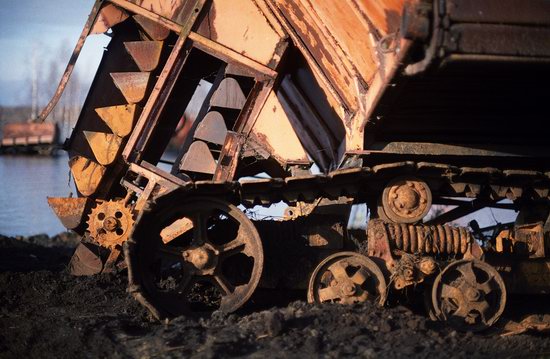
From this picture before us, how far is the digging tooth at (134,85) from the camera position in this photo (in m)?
7.19

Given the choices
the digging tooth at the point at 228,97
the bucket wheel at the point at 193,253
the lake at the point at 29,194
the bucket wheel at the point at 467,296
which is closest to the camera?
the bucket wheel at the point at 193,253

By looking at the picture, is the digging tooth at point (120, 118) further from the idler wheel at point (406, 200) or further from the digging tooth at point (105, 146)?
the idler wheel at point (406, 200)

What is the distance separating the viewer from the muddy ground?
5.10 meters

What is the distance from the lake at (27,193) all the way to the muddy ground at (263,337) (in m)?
9.09

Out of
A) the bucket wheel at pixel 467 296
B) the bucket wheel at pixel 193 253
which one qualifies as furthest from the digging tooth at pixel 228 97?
the bucket wheel at pixel 467 296

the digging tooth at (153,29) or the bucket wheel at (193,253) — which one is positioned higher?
the digging tooth at (153,29)

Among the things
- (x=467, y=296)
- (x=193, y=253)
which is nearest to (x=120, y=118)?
(x=193, y=253)

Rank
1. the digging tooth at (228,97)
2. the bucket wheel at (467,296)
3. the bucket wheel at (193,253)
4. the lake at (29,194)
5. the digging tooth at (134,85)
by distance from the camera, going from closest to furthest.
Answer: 1. the bucket wheel at (193,253)
2. the bucket wheel at (467,296)
3. the digging tooth at (228,97)
4. the digging tooth at (134,85)
5. the lake at (29,194)

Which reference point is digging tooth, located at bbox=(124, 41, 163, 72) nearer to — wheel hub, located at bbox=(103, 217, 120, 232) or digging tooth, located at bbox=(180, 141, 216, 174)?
digging tooth, located at bbox=(180, 141, 216, 174)

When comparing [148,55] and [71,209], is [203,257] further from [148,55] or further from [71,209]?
[148,55]

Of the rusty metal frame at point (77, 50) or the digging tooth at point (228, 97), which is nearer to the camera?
the digging tooth at point (228, 97)

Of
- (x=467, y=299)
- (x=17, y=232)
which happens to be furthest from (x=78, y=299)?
(x=17, y=232)

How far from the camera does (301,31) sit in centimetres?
661

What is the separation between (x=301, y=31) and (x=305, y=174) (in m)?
1.22
